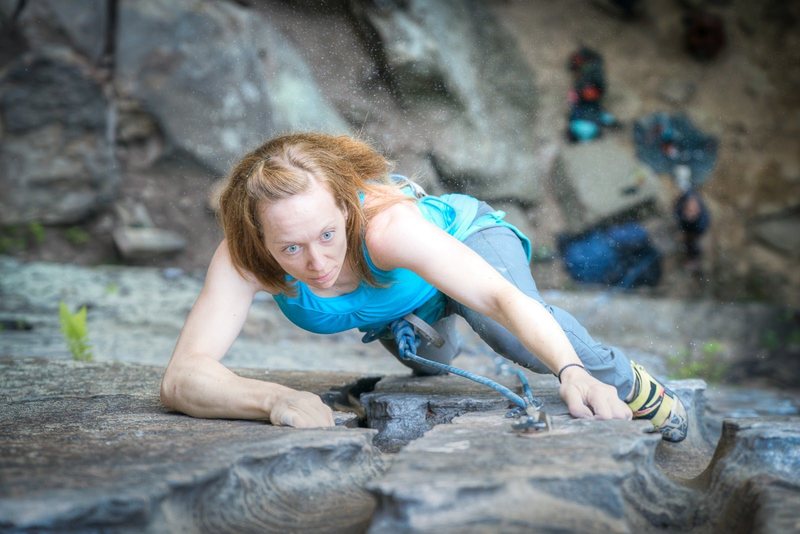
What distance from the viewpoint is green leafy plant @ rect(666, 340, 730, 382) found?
547 cm

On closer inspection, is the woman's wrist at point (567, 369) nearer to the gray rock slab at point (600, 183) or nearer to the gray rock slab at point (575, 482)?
the gray rock slab at point (575, 482)

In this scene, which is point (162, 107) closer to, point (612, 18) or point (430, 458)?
point (612, 18)

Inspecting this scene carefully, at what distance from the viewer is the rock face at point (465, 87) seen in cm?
688

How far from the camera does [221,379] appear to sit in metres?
2.35

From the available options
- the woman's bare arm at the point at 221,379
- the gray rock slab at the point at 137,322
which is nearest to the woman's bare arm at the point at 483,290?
the woman's bare arm at the point at 221,379

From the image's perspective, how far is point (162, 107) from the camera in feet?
21.8

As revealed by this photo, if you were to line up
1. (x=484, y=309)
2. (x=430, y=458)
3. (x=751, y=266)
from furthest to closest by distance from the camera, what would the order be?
(x=751, y=266) < (x=484, y=309) < (x=430, y=458)

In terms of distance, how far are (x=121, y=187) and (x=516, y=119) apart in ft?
10.7

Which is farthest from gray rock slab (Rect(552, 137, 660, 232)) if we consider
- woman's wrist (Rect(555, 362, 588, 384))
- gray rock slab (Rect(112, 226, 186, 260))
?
woman's wrist (Rect(555, 362, 588, 384))

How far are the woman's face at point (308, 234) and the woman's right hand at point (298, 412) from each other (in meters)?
0.30

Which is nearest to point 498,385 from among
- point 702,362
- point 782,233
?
point 702,362

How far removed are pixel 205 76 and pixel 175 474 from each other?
534cm

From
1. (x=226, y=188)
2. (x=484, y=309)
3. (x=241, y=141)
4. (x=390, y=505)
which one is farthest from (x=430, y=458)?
(x=241, y=141)

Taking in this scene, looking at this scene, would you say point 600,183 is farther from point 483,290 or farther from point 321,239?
point 321,239
